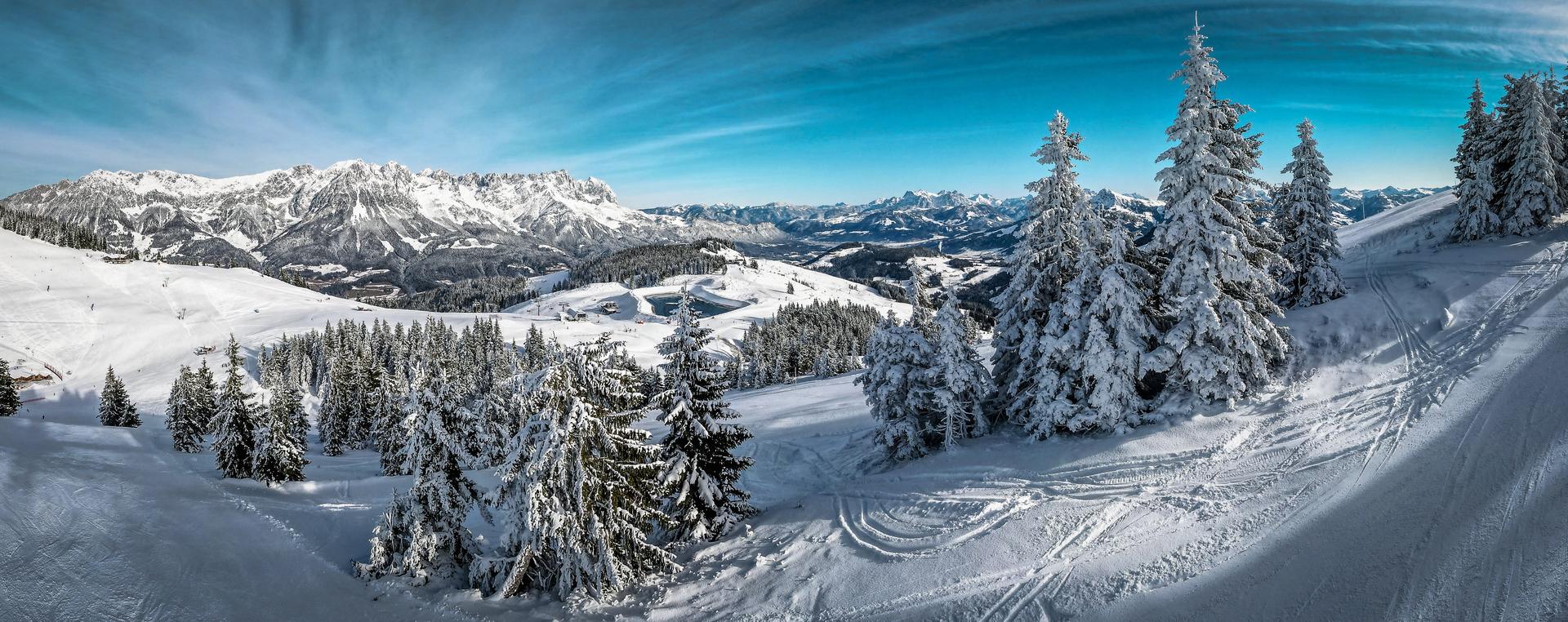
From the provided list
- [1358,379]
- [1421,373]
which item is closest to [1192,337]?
[1358,379]

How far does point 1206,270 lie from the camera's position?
1839cm

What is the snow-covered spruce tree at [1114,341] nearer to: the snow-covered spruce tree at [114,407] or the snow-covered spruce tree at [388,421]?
the snow-covered spruce tree at [388,421]

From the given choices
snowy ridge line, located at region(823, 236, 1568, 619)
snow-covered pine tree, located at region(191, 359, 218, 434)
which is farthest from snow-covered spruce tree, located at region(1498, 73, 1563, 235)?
snow-covered pine tree, located at region(191, 359, 218, 434)

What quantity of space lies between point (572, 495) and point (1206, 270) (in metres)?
20.4

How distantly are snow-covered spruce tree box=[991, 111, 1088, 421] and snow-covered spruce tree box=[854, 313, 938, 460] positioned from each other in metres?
3.45

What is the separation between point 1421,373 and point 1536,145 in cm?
2354

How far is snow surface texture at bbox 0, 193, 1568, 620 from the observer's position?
36.5 feet

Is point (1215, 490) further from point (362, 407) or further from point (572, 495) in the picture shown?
point (362, 407)

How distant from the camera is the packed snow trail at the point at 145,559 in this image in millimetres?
12383

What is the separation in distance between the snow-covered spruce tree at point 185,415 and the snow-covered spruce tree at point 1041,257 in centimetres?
5228

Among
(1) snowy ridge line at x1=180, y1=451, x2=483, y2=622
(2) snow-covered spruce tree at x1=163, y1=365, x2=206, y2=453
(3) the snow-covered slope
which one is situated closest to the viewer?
(1) snowy ridge line at x1=180, y1=451, x2=483, y2=622

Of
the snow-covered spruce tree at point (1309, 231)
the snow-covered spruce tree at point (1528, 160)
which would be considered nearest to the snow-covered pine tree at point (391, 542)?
the snow-covered spruce tree at point (1309, 231)

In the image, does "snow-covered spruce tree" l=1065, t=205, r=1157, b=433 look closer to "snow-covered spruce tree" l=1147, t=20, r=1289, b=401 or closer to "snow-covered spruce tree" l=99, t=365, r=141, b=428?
"snow-covered spruce tree" l=1147, t=20, r=1289, b=401

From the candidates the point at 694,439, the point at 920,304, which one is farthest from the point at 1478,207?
the point at 694,439
